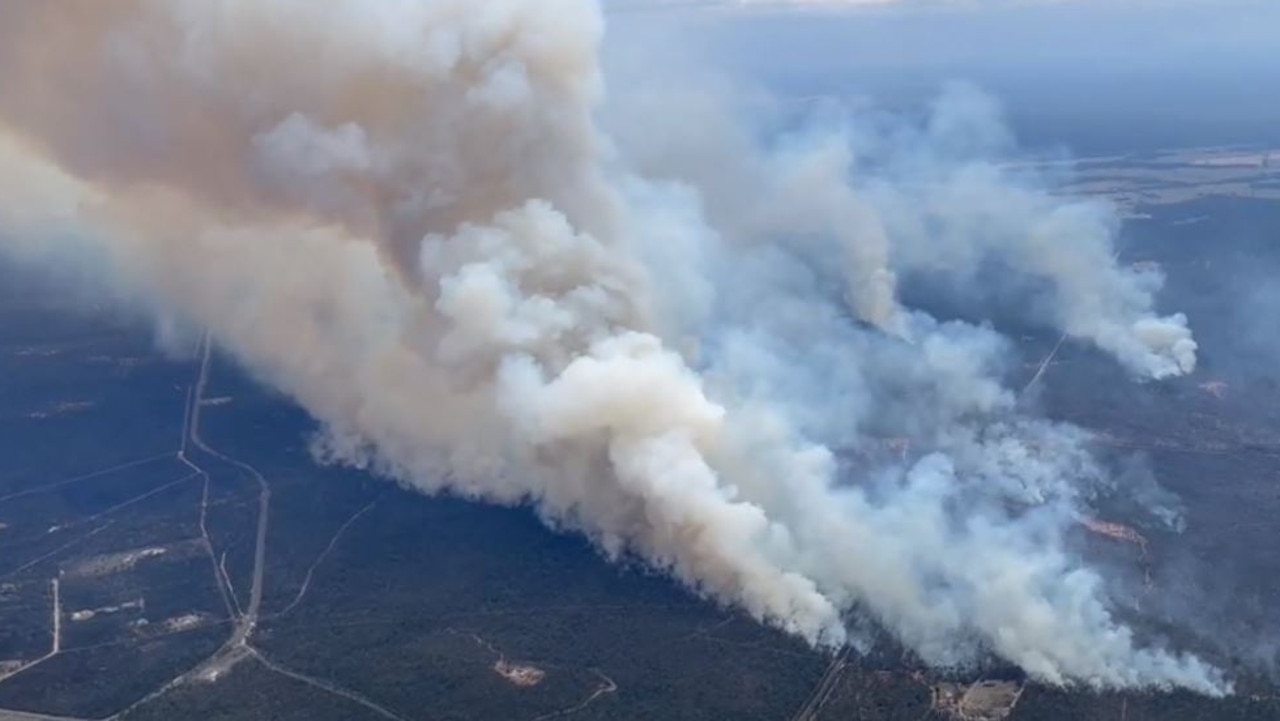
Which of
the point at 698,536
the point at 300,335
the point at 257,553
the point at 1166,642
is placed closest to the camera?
the point at 1166,642

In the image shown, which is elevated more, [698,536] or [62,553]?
[698,536]

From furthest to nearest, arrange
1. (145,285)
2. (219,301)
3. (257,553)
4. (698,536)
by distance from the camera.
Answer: (145,285) → (219,301) → (257,553) → (698,536)

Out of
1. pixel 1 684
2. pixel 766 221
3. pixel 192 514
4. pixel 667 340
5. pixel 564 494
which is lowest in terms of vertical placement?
pixel 1 684

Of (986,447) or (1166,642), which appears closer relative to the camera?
(1166,642)

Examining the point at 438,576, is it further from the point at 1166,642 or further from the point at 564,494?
the point at 1166,642

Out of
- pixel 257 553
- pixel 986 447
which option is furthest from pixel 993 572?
pixel 257 553

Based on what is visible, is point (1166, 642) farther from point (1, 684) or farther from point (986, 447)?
point (1, 684)

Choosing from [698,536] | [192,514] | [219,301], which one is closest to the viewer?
[698,536]

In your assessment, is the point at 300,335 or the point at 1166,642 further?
the point at 300,335

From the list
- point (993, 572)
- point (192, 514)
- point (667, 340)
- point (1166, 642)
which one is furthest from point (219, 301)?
point (1166, 642)
